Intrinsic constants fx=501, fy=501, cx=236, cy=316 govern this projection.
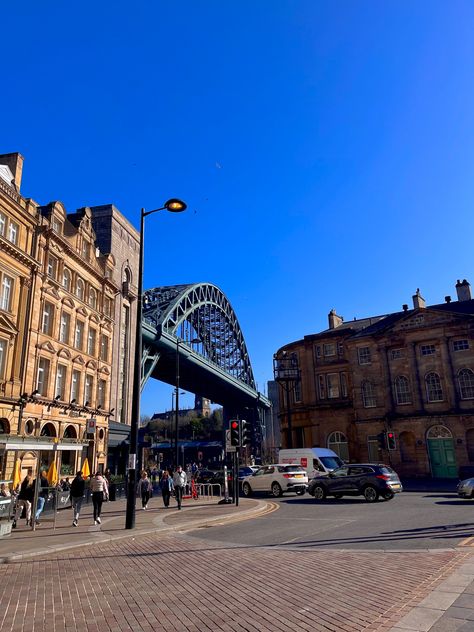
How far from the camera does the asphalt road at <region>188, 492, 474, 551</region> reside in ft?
39.4

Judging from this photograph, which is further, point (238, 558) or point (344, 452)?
point (344, 452)

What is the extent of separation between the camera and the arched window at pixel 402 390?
148 feet

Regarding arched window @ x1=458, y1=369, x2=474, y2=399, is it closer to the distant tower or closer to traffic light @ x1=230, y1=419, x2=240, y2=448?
traffic light @ x1=230, y1=419, x2=240, y2=448

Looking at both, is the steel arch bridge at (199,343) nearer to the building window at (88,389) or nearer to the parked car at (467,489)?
the building window at (88,389)

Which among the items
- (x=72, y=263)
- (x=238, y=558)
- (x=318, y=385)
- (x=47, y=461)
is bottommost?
(x=238, y=558)

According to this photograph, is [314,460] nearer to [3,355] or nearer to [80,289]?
[3,355]

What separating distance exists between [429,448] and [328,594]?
38.8 m

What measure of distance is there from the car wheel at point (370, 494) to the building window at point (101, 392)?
2378 cm

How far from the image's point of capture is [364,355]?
48562 millimetres

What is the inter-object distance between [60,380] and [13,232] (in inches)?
407

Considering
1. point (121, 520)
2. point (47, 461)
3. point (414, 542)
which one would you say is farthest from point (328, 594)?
point (47, 461)

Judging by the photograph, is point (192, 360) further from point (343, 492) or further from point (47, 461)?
point (343, 492)

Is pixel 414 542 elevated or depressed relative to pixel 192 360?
depressed

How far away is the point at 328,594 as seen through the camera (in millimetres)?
7590
